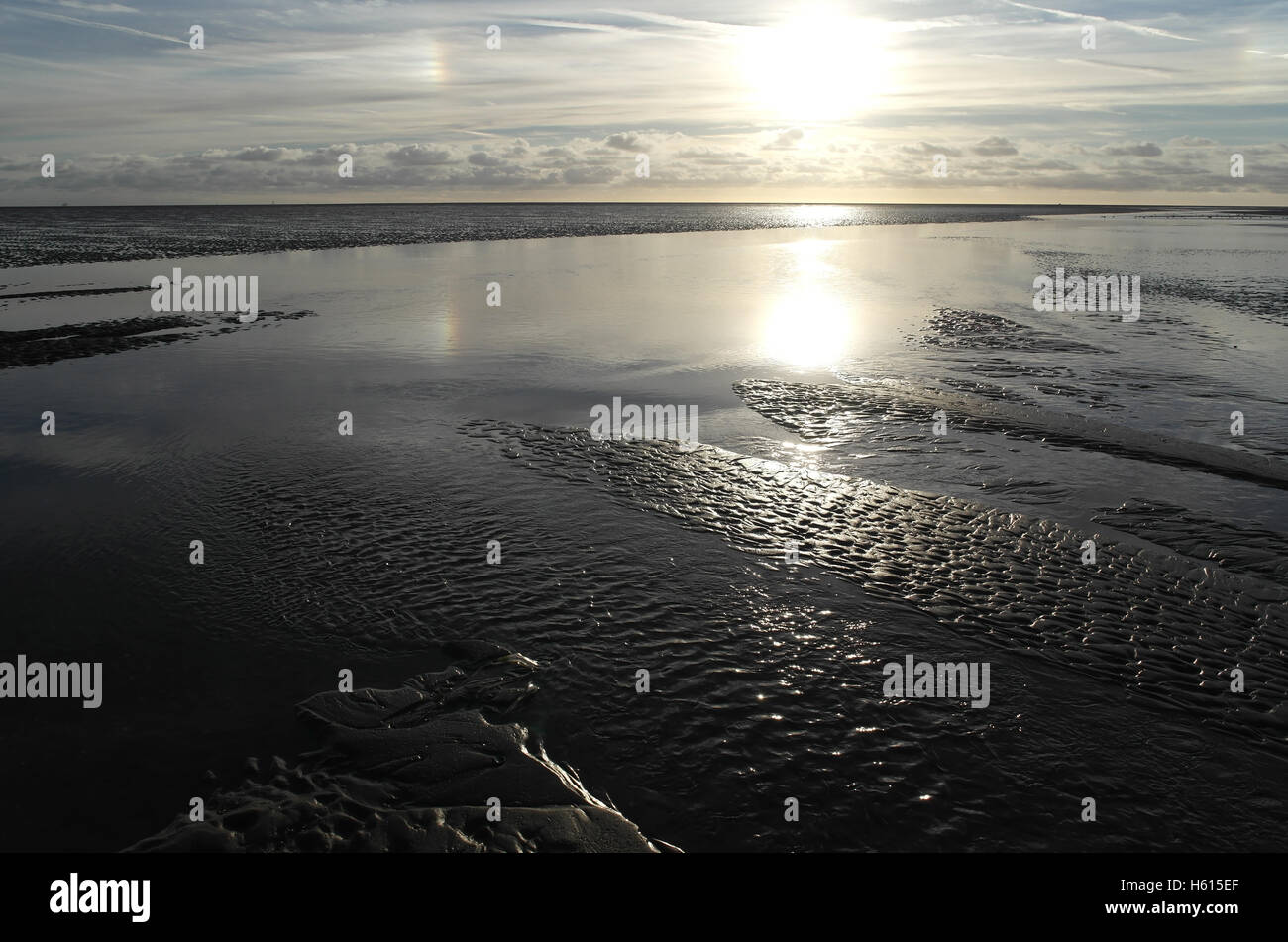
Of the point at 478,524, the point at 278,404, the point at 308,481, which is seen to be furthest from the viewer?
the point at 278,404

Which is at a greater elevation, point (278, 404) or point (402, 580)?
point (278, 404)

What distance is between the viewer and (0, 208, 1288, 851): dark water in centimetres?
645

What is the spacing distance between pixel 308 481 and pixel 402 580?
4315 mm

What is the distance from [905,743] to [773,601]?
2658 mm

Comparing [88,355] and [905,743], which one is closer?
[905,743]

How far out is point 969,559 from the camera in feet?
33.7

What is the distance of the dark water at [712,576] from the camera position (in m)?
6.45

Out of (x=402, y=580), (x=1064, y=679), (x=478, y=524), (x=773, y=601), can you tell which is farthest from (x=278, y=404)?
(x=1064, y=679)

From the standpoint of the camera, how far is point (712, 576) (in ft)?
32.7

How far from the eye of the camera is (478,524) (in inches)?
452
